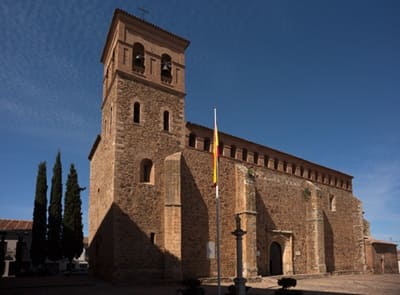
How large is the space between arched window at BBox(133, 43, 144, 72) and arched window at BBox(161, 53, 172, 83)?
1.40 meters

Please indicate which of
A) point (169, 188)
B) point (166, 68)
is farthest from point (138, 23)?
point (169, 188)

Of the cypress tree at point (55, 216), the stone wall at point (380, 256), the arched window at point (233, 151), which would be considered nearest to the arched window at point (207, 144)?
the arched window at point (233, 151)

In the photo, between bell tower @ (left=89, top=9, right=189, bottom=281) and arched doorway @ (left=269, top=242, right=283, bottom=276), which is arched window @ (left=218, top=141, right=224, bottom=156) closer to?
bell tower @ (left=89, top=9, right=189, bottom=281)

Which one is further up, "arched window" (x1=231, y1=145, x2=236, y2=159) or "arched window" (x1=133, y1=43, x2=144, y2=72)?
"arched window" (x1=133, y1=43, x2=144, y2=72)

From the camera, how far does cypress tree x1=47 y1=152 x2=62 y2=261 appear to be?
30.2 meters

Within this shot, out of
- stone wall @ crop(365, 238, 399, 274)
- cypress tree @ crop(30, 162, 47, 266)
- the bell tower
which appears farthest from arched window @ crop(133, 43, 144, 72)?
stone wall @ crop(365, 238, 399, 274)

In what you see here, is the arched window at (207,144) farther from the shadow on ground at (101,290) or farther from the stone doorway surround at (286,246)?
the shadow on ground at (101,290)

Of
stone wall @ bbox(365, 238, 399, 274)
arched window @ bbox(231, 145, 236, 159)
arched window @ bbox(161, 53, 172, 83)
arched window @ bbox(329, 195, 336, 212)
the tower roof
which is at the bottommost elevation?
stone wall @ bbox(365, 238, 399, 274)

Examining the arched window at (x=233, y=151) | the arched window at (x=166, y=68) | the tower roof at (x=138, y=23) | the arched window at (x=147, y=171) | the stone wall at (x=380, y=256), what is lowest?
the stone wall at (x=380, y=256)

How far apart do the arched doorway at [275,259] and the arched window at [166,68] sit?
45.0ft

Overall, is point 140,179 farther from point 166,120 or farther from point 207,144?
point 207,144

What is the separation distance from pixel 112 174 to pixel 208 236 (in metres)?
6.93

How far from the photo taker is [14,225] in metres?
44.9

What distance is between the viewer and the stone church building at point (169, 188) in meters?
19.5
